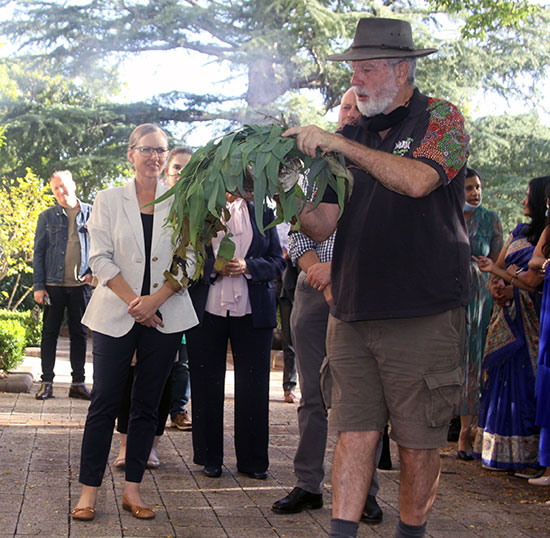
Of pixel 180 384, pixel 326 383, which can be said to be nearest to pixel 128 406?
pixel 180 384

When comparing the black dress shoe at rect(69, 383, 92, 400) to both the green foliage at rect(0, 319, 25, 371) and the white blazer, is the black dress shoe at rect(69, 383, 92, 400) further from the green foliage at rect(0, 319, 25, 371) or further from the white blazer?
the white blazer

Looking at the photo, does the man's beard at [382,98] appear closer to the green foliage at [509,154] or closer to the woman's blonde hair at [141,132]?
the woman's blonde hair at [141,132]

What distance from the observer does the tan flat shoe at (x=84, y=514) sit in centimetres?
475

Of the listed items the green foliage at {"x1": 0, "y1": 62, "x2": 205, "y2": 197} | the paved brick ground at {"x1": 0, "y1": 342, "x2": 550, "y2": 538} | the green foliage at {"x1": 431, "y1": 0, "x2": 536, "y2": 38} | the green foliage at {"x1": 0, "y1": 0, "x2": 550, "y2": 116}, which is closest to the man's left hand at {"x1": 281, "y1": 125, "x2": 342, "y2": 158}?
the paved brick ground at {"x1": 0, "y1": 342, "x2": 550, "y2": 538}

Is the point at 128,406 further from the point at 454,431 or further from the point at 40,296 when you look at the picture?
the point at 40,296

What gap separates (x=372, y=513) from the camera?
5043mm

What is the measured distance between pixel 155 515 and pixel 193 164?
2.23 m

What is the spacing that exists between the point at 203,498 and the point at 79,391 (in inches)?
187

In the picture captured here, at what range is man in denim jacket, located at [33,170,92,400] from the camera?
31.9 feet

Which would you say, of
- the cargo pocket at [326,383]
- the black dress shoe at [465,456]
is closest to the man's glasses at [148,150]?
the cargo pocket at [326,383]

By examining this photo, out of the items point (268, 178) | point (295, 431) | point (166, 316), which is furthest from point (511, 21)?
point (268, 178)

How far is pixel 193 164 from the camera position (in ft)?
12.3

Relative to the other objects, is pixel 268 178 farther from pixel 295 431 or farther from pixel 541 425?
pixel 295 431

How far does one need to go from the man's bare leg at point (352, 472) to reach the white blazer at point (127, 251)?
1637mm
